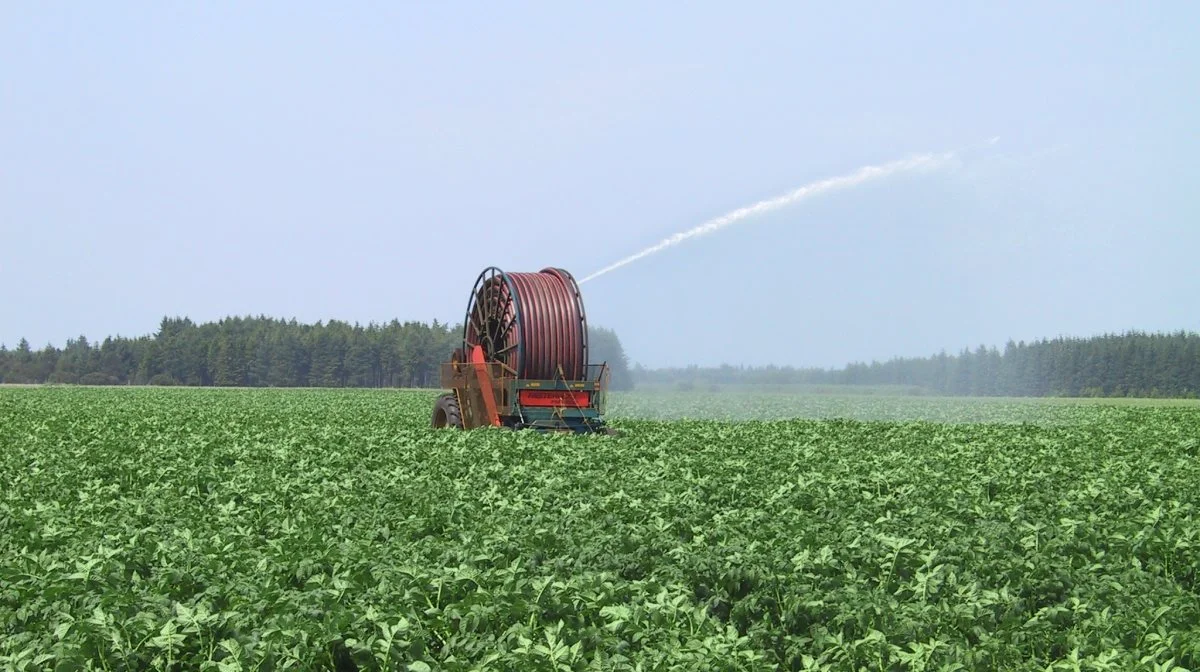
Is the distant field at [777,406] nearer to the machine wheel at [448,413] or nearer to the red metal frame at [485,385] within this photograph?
the machine wheel at [448,413]

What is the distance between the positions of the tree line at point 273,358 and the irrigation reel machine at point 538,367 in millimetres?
107821

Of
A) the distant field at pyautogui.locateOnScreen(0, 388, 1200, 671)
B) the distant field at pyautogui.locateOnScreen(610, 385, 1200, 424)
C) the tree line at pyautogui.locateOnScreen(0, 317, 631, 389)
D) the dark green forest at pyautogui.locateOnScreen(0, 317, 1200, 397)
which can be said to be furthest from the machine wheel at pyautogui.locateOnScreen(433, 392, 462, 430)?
the tree line at pyautogui.locateOnScreen(0, 317, 631, 389)

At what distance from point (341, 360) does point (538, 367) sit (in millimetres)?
123553

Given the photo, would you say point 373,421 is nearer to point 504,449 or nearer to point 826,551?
point 504,449

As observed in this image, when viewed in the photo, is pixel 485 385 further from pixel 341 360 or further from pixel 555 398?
pixel 341 360

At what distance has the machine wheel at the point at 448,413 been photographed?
76.1ft

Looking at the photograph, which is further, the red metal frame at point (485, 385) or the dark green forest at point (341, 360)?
the dark green forest at point (341, 360)

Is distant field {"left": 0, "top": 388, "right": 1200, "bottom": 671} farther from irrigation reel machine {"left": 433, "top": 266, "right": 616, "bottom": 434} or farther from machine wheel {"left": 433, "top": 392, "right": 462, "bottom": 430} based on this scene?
machine wheel {"left": 433, "top": 392, "right": 462, "bottom": 430}

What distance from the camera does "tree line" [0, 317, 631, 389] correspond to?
13862 cm

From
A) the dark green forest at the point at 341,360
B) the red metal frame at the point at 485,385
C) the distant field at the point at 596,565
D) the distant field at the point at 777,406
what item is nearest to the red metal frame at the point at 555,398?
the red metal frame at the point at 485,385

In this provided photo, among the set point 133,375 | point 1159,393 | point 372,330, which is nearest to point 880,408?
point 1159,393

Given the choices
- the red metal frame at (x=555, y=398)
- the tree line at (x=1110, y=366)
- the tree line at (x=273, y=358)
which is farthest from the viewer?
the tree line at (x=273, y=358)

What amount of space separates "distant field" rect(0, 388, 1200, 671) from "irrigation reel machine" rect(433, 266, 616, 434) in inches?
197

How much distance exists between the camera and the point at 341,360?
141 metres
